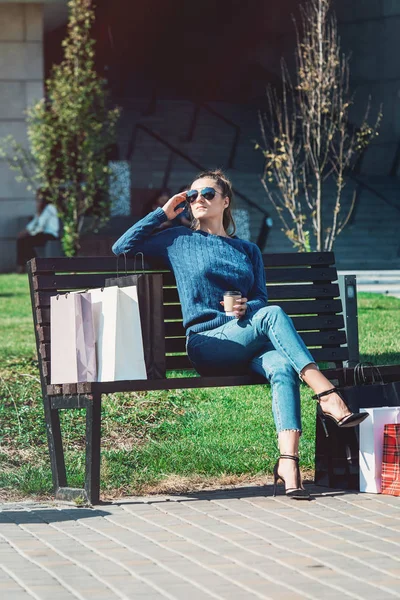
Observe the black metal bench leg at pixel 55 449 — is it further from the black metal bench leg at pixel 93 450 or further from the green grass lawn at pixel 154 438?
the black metal bench leg at pixel 93 450

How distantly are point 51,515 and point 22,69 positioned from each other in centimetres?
2343

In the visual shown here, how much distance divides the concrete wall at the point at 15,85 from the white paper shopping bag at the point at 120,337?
22.3 m

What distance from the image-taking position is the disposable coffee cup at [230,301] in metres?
5.87

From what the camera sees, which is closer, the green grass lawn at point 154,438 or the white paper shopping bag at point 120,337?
the white paper shopping bag at point 120,337

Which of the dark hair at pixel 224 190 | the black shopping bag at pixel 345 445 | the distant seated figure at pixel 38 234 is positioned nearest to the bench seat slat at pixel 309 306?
the dark hair at pixel 224 190

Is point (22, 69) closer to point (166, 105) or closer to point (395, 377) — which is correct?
point (166, 105)

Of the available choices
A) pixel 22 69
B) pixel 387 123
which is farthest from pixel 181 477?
pixel 387 123

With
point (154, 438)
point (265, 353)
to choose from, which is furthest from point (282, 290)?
point (154, 438)

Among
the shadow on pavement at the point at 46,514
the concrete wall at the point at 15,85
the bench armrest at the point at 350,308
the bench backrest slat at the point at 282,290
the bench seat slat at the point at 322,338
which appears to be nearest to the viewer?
the shadow on pavement at the point at 46,514

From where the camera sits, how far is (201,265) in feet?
19.9

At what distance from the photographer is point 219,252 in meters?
6.17

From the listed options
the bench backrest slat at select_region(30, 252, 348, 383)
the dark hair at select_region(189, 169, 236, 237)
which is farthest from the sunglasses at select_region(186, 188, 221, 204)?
the bench backrest slat at select_region(30, 252, 348, 383)

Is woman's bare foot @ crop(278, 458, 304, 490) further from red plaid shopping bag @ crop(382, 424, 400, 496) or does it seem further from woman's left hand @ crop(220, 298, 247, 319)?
woman's left hand @ crop(220, 298, 247, 319)

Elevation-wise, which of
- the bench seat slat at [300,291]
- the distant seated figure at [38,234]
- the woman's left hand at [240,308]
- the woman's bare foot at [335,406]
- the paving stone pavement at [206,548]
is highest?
the distant seated figure at [38,234]
